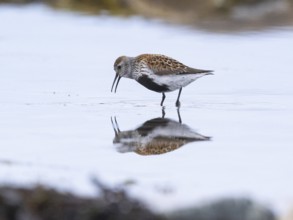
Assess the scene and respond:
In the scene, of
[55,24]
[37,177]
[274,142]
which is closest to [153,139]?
[274,142]

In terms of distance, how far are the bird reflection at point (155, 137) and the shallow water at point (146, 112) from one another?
4.1 inches

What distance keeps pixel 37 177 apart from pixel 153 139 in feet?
9.08

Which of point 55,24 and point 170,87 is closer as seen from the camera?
point 170,87

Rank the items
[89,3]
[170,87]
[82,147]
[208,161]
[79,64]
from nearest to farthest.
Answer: [208,161] < [82,147] < [170,87] < [79,64] < [89,3]

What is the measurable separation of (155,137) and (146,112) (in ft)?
6.53

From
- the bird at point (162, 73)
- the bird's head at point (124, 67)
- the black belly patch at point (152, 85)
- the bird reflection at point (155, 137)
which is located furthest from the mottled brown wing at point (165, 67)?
the bird reflection at point (155, 137)

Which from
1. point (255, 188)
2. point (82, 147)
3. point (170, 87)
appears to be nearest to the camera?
point (255, 188)

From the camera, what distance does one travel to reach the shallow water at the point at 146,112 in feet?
33.0

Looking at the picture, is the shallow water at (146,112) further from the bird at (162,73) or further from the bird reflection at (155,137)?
the bird at (162,73)

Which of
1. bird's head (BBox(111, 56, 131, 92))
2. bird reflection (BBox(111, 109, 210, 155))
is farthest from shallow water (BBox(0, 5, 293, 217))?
bird's head (BBox(111, 56, 131, 92))

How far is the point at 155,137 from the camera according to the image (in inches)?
493

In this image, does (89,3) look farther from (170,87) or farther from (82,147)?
(82,147)

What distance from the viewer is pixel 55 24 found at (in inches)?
1026

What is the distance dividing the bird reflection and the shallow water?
0.10 meters
